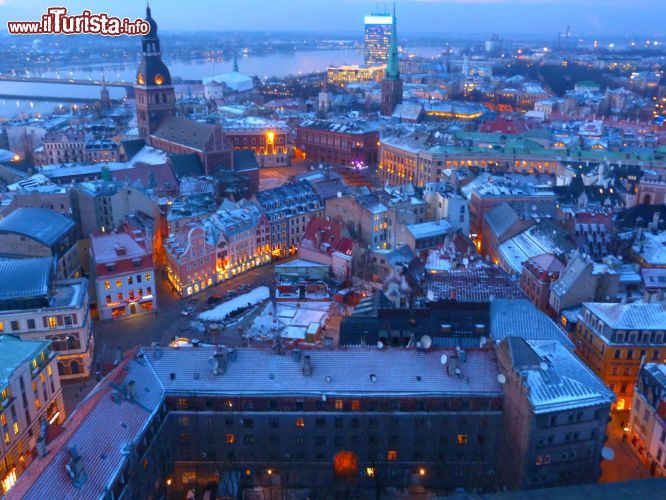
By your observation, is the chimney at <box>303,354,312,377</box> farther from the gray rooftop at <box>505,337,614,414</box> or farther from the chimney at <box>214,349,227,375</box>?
the gray rooftop at <box>505,337,614,414</box>

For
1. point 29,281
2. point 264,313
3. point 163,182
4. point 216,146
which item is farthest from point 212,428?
point 216,146

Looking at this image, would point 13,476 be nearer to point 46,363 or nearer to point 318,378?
point 46,363

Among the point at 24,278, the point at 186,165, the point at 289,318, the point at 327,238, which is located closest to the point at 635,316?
the point at 289,318

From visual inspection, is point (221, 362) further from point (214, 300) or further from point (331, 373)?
point (214, 300)

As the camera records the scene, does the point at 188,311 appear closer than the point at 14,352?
→ No

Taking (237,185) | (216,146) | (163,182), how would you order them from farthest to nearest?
(216,146)
(163,182)
(237,185)
